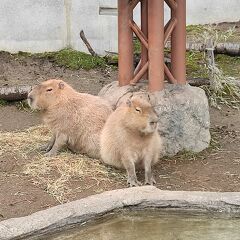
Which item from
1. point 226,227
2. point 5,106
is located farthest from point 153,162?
point 5,106

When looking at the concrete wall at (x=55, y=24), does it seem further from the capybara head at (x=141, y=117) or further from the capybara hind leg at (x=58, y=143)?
the capybara head at (x=141, y=117)

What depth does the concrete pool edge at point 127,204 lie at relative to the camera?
15.1 feet

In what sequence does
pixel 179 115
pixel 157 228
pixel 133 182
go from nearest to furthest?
pixel 157 228, pixel 133 182, pixel 179 115

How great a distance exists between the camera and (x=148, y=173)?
5.75 meters

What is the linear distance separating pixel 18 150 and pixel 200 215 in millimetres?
2264

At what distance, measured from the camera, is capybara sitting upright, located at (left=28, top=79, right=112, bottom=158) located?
20.9 feet

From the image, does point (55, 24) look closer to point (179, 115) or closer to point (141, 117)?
point (179, 115)

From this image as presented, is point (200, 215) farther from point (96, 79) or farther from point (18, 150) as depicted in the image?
point (96, 79)

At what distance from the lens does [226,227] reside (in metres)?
4.79

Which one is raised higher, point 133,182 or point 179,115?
point 179,115

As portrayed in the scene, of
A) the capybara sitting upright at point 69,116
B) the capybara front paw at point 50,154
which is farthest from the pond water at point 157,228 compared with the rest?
the capybara front paw at point 50,154

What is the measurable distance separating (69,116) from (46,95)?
301mm

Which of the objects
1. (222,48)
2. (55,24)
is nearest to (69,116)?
(55,24)

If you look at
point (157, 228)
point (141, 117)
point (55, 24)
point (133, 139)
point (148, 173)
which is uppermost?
point (55, 24)
